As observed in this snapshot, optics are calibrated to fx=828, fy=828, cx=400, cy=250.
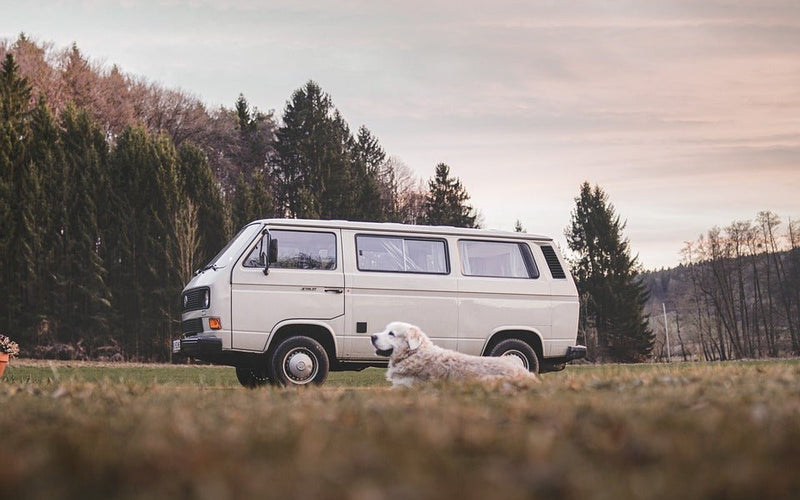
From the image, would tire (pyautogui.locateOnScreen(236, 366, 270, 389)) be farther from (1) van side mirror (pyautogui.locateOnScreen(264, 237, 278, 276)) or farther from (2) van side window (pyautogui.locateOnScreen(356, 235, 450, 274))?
(2) van side window (pyautogui.locateOnScreen(356, 235, 450, 274))

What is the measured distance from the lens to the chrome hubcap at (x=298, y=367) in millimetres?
11141

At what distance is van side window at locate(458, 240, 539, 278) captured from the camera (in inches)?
498

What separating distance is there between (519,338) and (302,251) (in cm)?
365

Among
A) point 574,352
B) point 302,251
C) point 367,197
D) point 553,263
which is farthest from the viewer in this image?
A: point 367,197

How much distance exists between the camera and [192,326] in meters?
11.7

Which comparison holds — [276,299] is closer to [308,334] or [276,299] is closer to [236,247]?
[308,334]

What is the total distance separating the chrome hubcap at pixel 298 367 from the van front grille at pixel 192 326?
4.15ft

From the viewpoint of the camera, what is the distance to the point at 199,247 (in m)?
31.0

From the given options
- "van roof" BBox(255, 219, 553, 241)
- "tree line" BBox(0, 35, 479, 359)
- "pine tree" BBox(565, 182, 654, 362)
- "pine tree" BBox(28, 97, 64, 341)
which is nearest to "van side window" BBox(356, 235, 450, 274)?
"van roof" BBox(255, 219, 553, 241)

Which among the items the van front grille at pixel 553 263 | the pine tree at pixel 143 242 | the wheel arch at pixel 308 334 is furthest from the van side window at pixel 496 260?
the pine tree at pixel 143 242

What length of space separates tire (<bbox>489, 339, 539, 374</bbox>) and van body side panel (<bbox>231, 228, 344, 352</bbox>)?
2.55 m

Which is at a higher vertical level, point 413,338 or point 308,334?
point 308,334

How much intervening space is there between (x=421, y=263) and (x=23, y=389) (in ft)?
19.1

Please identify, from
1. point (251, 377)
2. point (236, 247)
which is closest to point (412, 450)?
point (236, 247)
